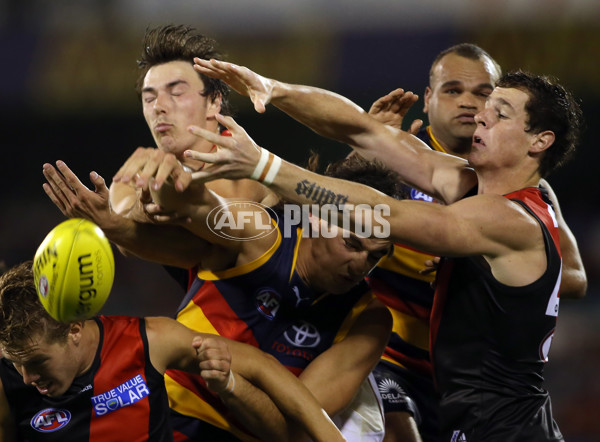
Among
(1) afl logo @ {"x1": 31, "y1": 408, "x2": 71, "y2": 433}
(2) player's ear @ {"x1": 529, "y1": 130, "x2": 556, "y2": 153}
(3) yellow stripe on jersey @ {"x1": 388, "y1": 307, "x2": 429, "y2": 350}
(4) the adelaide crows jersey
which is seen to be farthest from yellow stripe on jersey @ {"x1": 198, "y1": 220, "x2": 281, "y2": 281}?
(2) player's ear @ {"x1": 529, "y1": 130, "x2": 556, "y2": 153}

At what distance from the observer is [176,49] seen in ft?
16.8

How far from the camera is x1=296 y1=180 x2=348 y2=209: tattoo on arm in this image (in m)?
3.63

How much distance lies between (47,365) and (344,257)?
58.3 inches

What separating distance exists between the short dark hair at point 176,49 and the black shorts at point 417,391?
2.00 m

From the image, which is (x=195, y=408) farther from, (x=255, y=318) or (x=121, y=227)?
(x=121, y=227)

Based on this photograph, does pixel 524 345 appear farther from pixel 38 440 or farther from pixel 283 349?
pixel 38 440

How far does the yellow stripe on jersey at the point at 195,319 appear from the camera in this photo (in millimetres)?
4379

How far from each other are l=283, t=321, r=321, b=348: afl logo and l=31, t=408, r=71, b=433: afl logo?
1.20 meters

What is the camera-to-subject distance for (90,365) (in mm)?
3842

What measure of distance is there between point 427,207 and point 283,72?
8382 mm

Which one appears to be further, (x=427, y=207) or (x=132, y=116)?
(x=132, y=116)

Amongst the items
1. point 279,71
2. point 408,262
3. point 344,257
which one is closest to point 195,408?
point 344,257

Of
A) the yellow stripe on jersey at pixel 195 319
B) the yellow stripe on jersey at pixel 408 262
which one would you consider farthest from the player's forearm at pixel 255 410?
the yellow stripe on jersey at pixel 408 262

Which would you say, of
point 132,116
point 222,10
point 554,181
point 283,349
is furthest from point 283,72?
point 283,349
